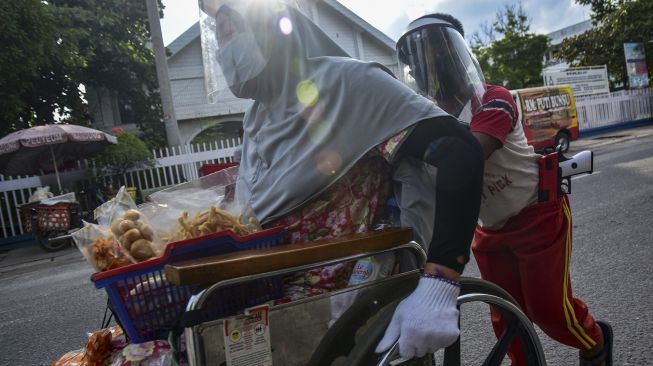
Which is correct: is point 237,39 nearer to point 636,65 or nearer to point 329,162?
point 329,162

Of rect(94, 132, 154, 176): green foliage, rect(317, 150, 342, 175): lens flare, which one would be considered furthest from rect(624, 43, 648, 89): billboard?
rect(317, 150, 342, 175): lens flare

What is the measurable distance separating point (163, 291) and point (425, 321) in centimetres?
66

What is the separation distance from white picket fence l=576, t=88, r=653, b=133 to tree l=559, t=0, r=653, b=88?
5.88 feet

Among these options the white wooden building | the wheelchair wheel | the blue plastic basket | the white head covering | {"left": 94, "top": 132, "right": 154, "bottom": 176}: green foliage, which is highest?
the white wooden building

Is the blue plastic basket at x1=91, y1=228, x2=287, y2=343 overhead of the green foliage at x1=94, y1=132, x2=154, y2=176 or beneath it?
beneath

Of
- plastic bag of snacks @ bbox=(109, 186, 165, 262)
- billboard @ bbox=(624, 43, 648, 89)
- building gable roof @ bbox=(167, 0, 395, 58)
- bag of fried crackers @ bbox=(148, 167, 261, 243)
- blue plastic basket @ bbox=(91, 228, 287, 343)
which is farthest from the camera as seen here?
billboard @ bbox=(624, 43, 648, 89)

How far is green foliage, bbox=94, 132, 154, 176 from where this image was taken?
37.5 feet

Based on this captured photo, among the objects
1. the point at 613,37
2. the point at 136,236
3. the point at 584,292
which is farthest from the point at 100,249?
the point at 613,37

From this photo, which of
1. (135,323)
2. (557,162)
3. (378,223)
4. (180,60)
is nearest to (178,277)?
(135,323)

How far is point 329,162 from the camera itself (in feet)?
4.58

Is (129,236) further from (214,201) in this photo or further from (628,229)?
(628,229)

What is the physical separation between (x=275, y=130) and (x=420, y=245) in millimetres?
587

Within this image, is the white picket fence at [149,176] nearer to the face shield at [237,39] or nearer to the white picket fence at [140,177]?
the white picket fence at [140,177]

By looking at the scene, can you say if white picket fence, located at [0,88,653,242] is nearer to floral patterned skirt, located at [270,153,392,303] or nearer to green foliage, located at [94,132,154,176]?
green foliage, located at [94,132,154,176]
